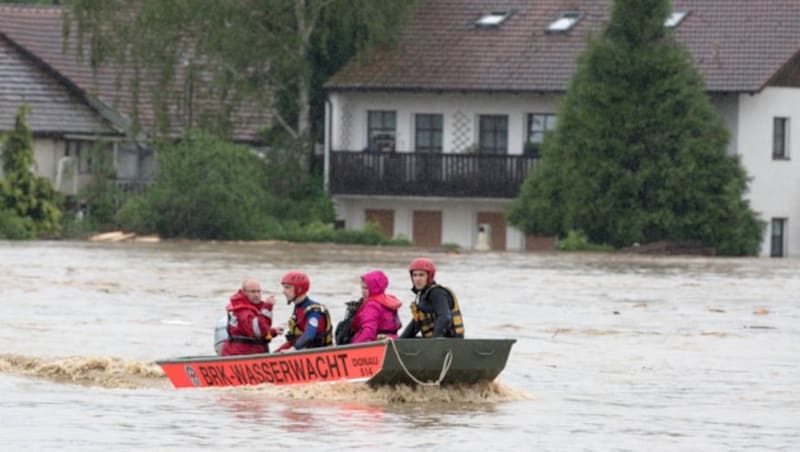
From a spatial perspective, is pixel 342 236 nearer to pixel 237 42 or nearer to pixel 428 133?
pixel 237 42

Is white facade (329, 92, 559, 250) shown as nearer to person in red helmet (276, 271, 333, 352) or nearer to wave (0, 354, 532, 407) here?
wave (0, 354, 532, 407)

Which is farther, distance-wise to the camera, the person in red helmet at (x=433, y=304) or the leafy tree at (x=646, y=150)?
the leafy tree at (x=646, y=150)

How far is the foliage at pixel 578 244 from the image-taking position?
56281mm

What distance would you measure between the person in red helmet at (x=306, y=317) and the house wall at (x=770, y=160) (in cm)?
3918

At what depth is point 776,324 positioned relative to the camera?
35.0m

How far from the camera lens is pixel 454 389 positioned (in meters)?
23.4

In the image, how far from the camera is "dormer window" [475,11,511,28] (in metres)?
64.8

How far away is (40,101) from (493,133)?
Result: 11992mm

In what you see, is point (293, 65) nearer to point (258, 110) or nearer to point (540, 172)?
point (258, 110)

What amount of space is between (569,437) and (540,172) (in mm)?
36767

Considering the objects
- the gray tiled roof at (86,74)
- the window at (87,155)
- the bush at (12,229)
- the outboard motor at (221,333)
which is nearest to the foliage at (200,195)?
the bush at (12,229)

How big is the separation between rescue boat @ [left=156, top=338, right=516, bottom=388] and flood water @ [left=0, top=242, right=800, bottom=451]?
0.17 m

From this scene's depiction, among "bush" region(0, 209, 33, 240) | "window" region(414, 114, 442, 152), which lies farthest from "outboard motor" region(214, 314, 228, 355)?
"window" region(414, 114, 442, 152)

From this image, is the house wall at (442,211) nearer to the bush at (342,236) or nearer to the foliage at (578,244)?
the bush at (342,236)
